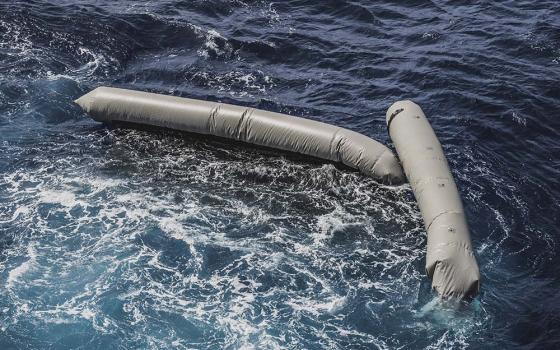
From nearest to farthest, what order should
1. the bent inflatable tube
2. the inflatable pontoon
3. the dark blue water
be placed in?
the bent inflatable tube, the dark blue water, the inflatable pontoon

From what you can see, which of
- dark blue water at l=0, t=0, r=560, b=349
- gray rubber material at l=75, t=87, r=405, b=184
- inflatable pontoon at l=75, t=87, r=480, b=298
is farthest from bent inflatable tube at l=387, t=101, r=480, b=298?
gray rubber material at l=75, t=87, r=405, b=184

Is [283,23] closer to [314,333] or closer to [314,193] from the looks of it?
[314,193]

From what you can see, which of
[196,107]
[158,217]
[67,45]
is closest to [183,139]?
[196,107]

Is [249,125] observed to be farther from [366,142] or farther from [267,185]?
[366,142]

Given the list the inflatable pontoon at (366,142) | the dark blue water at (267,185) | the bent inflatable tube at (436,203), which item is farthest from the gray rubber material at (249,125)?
the bent inflatable tube at (436,203)

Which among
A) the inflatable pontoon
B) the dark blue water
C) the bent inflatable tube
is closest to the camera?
the bent inflatable tube

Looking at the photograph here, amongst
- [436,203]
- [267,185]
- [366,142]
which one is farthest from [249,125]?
[436,203]

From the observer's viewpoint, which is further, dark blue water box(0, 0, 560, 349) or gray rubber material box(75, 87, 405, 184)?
gray rubber material box(75, 87, 405, 184)

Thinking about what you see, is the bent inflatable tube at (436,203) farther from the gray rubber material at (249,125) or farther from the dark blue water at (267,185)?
the gray rubber material at (249,125)

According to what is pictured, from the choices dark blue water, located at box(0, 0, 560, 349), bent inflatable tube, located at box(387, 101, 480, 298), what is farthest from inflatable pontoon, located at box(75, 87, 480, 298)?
dark blue water, located at box(0, 0, 560, 349)

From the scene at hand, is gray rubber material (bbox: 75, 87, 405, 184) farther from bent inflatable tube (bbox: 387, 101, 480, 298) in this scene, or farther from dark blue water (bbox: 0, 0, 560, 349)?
bent inflatable tube (bbox: 387, 101, 480, 298)
